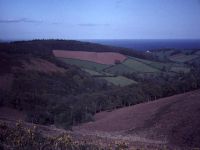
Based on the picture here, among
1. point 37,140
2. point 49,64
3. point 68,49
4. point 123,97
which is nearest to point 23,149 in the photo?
point 37,140

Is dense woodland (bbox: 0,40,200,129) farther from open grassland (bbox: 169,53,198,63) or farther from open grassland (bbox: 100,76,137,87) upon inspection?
open grassland (bbox: 169,53,198,63)

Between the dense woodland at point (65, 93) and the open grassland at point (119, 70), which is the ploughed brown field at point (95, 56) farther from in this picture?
the dense woodland at point (65, 93)

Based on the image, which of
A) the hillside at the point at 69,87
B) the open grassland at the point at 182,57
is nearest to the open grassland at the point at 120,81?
the hillside at the point at 69,87

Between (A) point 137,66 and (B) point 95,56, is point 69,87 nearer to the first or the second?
(A) point 137,66

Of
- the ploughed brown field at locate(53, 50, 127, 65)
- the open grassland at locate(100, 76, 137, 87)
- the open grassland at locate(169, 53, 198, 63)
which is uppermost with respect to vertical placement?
the ploughed brown field at locate(53, 50, 127, 65)

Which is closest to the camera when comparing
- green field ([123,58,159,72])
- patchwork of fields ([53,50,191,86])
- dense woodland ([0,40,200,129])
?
dense woodland ([0,40,200,129])

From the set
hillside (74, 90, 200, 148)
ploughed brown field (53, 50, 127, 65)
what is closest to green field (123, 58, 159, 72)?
ploughed brown field (53, 50, 127, 65)
